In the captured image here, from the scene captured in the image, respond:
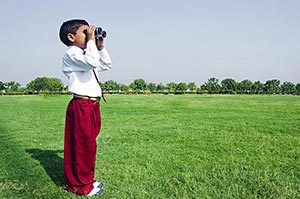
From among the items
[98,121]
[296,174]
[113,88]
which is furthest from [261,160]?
[113,88]

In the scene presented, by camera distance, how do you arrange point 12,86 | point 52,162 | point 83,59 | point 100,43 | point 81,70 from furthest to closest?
point 12,86 < point 52,162 < point 100,43 < point 81,70 < point 83,59

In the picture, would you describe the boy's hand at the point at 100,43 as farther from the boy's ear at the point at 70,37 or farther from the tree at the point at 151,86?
the tree at the point at 151,86

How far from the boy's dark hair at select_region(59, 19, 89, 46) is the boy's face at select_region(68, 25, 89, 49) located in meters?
0.04

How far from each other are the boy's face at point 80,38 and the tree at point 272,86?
346 feet

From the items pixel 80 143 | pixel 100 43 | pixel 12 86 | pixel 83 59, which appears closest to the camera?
pixel 83 59

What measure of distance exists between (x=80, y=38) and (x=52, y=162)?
2517mm

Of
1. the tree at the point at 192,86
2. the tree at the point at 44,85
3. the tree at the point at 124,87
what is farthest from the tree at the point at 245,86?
the tree at the point at 44,85

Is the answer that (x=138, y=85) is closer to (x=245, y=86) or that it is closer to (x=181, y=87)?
(x=181, y=87)

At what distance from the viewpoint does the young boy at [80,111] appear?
3682 millimetres

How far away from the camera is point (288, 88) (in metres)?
105

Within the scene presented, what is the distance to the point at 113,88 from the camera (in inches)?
4092

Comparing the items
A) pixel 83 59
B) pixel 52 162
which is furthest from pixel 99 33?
pixel 52 162

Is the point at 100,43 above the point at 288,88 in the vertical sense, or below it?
above

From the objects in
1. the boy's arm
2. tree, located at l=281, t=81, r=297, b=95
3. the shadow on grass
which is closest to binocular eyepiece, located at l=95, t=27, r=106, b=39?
the boy's arm
